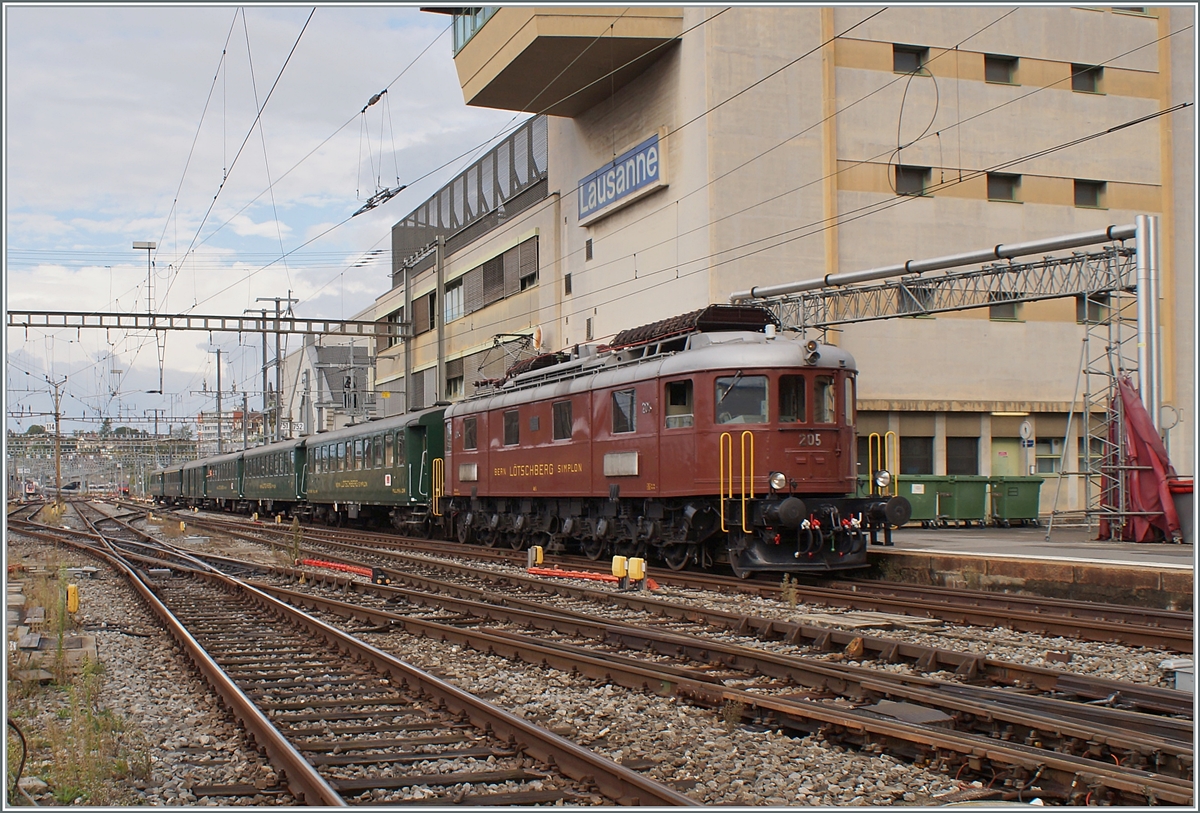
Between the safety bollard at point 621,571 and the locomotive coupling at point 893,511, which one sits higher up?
the locomotive coupling at point 893,511

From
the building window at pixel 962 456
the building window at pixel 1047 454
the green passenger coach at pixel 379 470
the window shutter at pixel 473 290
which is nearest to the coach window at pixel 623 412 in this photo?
the green passenger coach at pixel 379 470

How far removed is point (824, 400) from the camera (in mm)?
14867

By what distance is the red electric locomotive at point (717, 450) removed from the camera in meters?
14.4

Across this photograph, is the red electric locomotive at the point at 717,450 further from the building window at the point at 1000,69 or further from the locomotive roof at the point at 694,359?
the building window at the point at 1000,69

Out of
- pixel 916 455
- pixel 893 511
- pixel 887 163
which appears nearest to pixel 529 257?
pixel 887 163

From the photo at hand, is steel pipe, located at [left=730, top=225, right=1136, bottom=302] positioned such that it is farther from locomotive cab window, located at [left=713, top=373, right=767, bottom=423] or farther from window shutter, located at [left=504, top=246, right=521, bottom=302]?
window shutter, located at [left=504, top=246, right=521, bottom=302]

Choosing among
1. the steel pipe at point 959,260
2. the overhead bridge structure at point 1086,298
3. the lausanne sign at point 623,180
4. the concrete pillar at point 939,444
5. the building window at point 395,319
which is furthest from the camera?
the building window at point 395,319

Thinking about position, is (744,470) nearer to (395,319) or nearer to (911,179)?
(911,179)

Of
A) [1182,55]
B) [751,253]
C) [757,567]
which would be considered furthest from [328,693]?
[1182,55]

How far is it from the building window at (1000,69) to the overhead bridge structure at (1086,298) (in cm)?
653

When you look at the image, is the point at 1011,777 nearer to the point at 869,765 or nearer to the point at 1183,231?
the point at 869,765

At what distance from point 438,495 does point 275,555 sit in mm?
4261

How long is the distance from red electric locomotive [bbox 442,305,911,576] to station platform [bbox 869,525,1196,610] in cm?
87

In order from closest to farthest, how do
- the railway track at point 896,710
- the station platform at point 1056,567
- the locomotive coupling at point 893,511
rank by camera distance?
the railway track at point 896,710 < the station platform at point 1056,567 < the locomotive coupling at point 893,511
